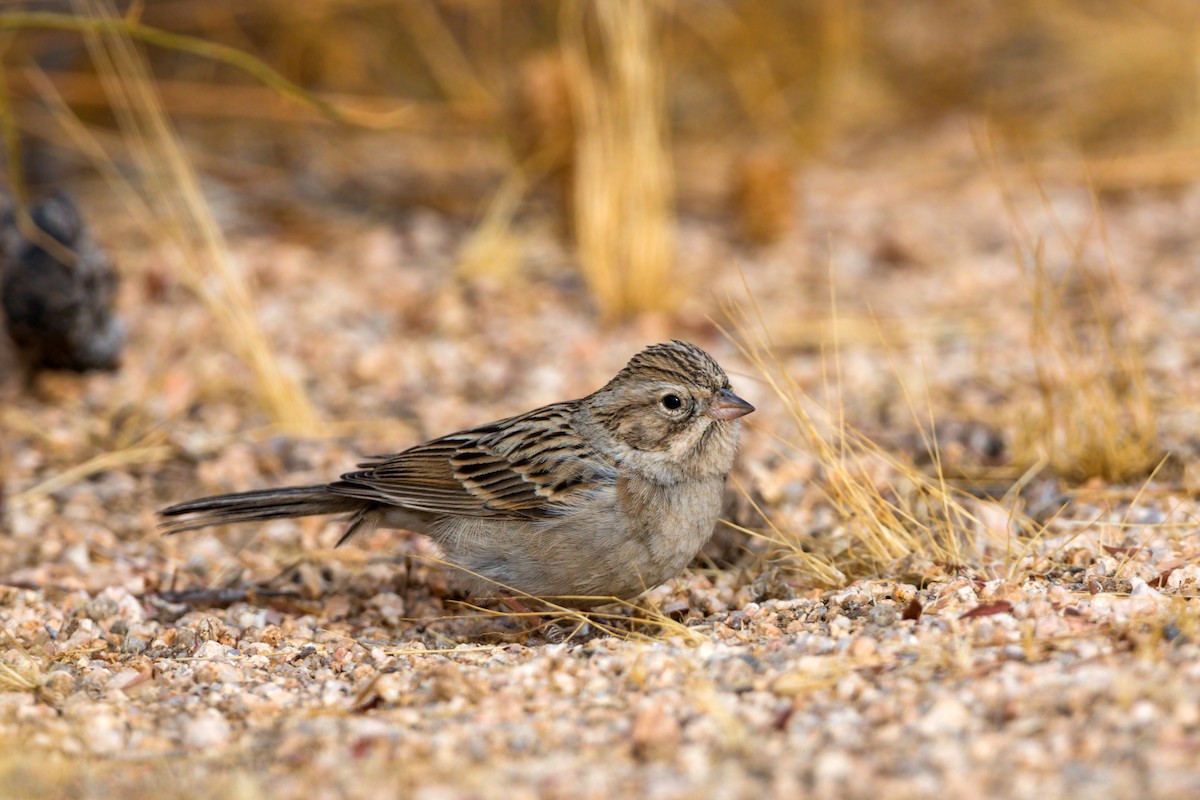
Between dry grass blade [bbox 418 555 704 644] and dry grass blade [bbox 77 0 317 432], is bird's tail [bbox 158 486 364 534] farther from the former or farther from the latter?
dry grass blade [bbox 77 0 317 432]

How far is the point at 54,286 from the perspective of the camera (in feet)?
21.3

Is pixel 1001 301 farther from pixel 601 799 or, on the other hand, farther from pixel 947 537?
pixel 601 799

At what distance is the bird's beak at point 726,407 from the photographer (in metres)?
4.45

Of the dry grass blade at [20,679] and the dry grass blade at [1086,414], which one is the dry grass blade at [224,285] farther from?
the dry grass blade at [1086,414]

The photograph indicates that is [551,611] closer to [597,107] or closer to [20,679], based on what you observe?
[20,679]

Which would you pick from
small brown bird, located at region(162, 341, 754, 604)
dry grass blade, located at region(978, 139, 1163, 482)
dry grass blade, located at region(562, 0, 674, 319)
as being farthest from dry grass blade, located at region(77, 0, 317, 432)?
dry grass blade, located at region(978, 139, 1163, 482)

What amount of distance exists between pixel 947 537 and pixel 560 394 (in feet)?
Result: 8.82

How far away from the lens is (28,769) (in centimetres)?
296

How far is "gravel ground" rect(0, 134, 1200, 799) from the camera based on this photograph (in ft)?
9.67

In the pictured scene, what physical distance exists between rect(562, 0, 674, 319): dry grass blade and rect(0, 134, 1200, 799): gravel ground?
279 mm

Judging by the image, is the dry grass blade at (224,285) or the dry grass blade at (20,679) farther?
the dry grass blade at (224,285)

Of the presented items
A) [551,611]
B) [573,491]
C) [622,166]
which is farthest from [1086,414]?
[622,166]

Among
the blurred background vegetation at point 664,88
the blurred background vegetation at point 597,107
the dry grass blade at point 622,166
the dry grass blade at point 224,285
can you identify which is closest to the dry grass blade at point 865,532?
the dry grass blade at point 224,285

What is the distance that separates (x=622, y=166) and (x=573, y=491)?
3309 mm
